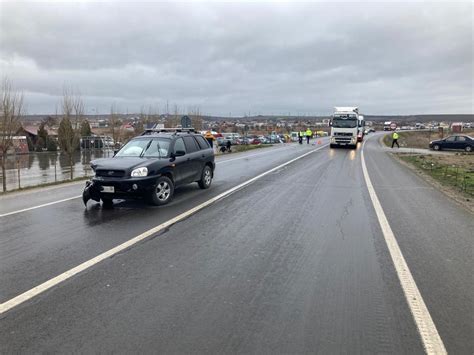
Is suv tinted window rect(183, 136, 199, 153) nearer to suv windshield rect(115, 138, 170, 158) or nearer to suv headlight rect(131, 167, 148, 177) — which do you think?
suv windshield rect(115, 138, 170, 158)

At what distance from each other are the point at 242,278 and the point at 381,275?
5.52 ft

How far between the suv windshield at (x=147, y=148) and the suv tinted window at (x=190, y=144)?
80cm

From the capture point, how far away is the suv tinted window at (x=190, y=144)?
1109cm

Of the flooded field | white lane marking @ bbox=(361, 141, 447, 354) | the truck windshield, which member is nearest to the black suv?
white lane marking @ bbox=(361, 141, 447, 354)

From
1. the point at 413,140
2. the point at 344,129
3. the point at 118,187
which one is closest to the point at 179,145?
the point at 118,187

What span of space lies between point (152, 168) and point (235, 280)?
4.97 meters

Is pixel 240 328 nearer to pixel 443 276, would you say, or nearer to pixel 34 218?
pixel 443 276

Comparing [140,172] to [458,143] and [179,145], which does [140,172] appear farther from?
[458,143]

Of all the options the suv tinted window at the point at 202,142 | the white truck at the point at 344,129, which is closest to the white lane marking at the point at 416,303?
the suv tinted window at the point at 202,142

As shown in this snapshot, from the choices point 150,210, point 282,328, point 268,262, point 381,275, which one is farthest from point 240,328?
point 150,210

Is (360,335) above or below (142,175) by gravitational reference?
below

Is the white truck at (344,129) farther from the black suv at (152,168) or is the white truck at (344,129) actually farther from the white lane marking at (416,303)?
the white lane marking at (416,303)

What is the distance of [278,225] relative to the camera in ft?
24.3

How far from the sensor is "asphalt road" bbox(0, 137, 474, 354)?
3.50m
